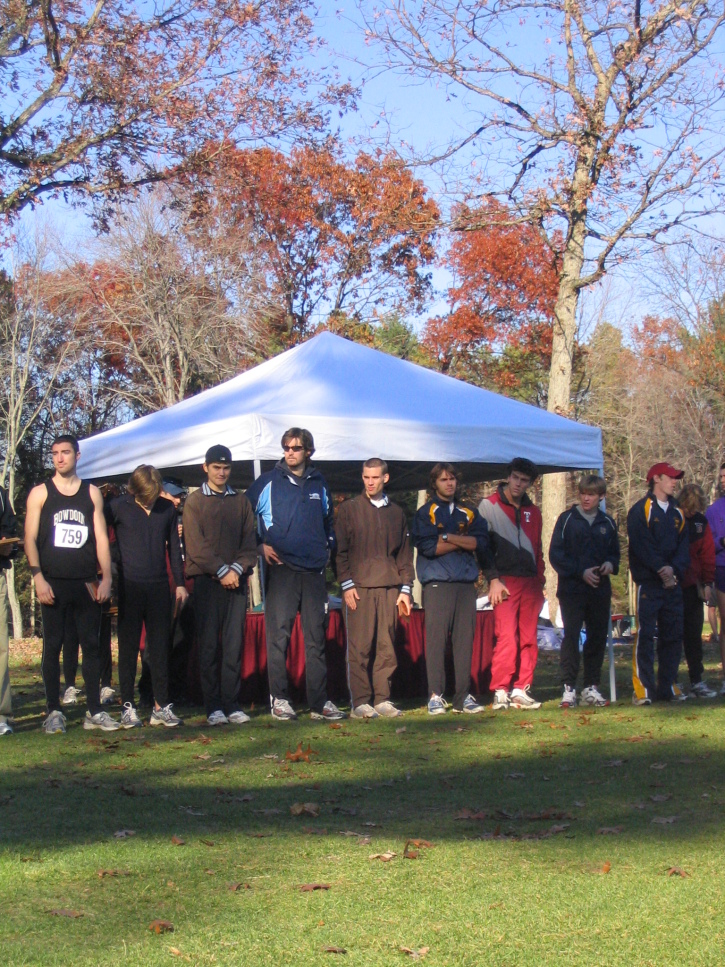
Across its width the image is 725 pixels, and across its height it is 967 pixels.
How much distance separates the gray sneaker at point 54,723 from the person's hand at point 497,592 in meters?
3.38

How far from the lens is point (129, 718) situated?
331 inches

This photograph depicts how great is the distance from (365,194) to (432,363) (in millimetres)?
7796

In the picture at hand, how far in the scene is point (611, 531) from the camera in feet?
31.0

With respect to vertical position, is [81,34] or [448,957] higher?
[81,34]

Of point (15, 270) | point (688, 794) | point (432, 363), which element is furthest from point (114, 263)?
point (688, 794)

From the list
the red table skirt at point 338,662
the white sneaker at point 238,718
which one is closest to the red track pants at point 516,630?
the red table skirt at point 338,662

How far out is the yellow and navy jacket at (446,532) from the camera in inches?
356

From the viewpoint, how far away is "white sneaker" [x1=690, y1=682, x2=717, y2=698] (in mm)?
9891

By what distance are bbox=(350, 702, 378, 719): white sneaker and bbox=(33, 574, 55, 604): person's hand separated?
100.0 inches

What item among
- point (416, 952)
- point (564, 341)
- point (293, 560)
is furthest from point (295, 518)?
→ point (564, 341)

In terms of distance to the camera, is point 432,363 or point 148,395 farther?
point 432,363

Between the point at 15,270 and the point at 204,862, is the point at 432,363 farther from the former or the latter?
the point at 204,862

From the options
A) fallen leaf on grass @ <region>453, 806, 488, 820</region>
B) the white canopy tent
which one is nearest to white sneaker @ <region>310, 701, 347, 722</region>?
the white canopy tent

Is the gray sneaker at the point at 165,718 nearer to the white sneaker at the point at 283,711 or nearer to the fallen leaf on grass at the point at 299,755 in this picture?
the white sneaker at the point at 283,711
